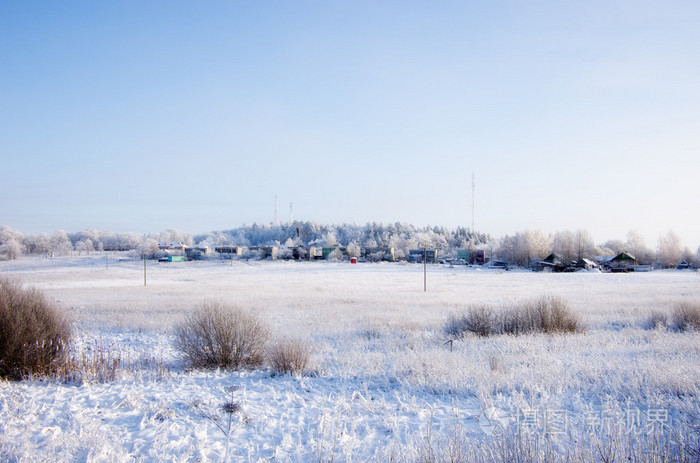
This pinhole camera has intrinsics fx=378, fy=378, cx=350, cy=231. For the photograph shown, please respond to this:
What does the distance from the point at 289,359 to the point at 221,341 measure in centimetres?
199

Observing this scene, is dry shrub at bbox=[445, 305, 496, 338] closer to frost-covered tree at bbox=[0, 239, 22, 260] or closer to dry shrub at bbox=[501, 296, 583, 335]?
dry shrub at bbox=[501, 296, 583, 335]

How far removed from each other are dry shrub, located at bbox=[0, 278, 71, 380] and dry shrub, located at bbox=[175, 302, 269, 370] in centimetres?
270

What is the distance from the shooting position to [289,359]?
8.95m

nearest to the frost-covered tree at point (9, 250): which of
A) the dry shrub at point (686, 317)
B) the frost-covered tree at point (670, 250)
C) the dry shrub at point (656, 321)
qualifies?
the dry shrub at point (656, 321)

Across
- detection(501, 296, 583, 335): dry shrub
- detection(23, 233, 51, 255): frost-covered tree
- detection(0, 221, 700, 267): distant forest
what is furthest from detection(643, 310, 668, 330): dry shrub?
detection(23, 233, 51, 255): frost-covered tree

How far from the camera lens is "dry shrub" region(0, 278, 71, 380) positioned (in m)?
7.55

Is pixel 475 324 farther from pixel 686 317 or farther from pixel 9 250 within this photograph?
pixel 9 250

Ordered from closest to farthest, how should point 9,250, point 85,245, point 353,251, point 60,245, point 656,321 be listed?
point 656,321 < point 9,250 < point 353,251 < point 60,245 < point 85,245

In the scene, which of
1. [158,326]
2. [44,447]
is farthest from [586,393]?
[158,326]

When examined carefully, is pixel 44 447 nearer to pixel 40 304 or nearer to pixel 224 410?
pixel 224 410

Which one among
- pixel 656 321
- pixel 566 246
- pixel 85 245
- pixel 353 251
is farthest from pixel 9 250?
pixel 566 246

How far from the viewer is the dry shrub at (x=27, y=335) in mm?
7555

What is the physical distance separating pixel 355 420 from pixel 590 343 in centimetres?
965

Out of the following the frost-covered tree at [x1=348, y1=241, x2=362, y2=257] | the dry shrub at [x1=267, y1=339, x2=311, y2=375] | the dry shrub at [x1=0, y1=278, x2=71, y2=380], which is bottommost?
the frost-covered tree at [x1=348, y1=241, x2=362, y2=257]
